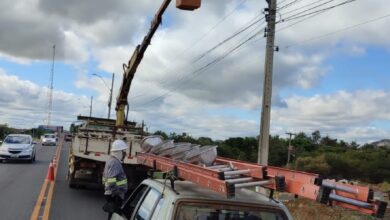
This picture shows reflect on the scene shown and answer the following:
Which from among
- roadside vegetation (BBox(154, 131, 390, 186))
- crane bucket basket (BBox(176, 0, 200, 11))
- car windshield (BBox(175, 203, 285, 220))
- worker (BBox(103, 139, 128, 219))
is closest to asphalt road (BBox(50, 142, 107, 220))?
worker (BBox(103, 139, 128, 219))

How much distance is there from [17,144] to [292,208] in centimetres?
1930

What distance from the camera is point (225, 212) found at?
4582 mm

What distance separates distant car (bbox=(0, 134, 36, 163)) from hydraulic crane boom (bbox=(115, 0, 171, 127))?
7.88 meters

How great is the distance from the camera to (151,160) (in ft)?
28.9

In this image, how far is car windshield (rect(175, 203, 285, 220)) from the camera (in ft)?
14.8

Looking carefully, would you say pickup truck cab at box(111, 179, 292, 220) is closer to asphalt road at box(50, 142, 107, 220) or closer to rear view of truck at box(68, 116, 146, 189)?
asphalt road at box(50, 142, 107, 220)

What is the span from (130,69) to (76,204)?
993 cm

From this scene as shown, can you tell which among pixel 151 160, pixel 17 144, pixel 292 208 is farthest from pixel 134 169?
pixel 17 144

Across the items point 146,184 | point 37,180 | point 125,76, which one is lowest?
point 37,180

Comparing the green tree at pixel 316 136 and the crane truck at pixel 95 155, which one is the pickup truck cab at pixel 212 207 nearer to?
the crane truck at pixel 95 155

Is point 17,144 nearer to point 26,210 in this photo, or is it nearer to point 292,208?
point 26,210

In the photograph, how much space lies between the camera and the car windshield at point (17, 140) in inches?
1145

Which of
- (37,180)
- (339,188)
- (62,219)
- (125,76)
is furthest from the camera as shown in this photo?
(125,76)

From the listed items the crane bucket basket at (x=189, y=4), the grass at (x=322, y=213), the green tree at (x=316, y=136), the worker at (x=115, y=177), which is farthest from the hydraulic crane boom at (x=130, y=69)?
the green tree at (x=316, y=136)
